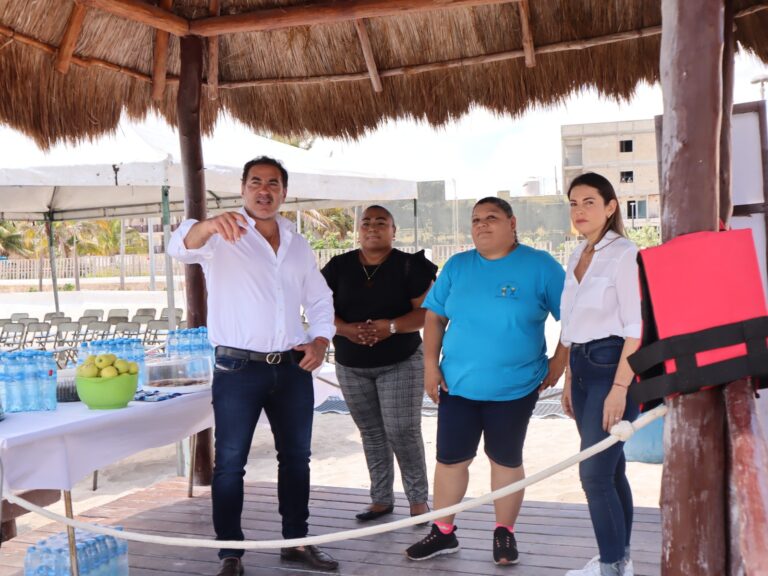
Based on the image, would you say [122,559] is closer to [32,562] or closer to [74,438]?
[32,562]

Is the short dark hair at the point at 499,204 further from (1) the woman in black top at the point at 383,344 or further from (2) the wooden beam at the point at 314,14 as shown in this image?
(2) the wooden beam at the point at 314,14

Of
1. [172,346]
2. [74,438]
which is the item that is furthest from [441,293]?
[74,438]

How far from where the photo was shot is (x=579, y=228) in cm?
316

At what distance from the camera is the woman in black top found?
13.5 feet

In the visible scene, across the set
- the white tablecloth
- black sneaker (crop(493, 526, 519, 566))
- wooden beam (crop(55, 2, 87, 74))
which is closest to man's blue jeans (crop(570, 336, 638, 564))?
black sneaker (crop(493, 526, 519, 566))

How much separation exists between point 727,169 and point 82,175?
537 cm

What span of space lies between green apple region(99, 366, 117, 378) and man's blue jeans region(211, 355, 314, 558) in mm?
428

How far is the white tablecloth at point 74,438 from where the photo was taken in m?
2.73

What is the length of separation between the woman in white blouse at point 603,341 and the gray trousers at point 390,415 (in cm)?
116


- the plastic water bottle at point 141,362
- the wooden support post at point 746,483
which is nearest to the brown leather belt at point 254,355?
the plastic water bottle at point 141,362

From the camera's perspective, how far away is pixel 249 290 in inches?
134

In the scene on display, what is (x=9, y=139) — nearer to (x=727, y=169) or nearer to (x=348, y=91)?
(x=348, y=91)

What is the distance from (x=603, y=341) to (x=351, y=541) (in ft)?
5.67

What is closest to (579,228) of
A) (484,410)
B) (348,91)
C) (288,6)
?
(484,410)
